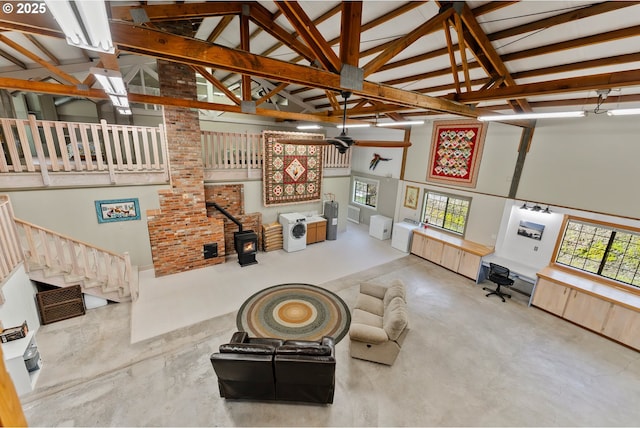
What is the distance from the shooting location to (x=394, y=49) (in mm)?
3420

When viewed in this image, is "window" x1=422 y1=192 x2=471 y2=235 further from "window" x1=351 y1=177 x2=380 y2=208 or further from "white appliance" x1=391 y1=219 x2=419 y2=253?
"window" x1=351 y1=177 x2=380 y2=208

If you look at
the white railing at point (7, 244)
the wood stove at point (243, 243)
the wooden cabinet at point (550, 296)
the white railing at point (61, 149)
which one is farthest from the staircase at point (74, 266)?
the wooden cabinet at point (550, 296)

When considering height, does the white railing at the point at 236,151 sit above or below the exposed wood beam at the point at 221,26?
below

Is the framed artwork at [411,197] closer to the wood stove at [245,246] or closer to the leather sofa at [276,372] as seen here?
the wood stove at [245,246]

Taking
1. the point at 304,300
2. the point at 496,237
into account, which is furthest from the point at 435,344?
the point at 496,237

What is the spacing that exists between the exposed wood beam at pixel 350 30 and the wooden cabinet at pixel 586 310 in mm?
6367

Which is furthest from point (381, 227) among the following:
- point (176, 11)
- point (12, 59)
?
point (12, 59)

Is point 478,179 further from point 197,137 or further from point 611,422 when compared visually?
point 197,137

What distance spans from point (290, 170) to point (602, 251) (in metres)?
7.82

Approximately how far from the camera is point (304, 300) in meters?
5.85

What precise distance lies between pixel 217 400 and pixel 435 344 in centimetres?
362

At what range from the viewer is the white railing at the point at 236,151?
7172 millimetres

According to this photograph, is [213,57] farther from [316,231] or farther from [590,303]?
[590,303]

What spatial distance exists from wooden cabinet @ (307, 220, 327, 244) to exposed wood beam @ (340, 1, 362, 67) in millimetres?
6248
